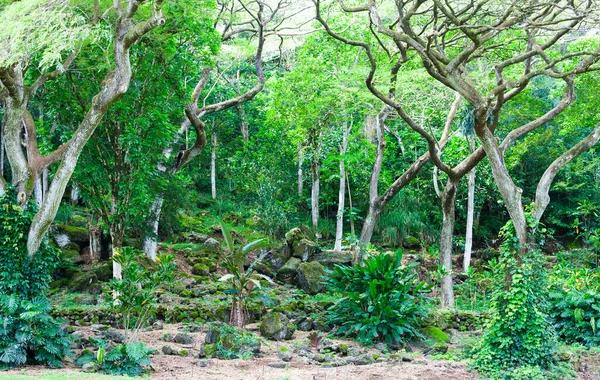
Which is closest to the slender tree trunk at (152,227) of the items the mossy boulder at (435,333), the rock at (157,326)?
the rock at (157,326)

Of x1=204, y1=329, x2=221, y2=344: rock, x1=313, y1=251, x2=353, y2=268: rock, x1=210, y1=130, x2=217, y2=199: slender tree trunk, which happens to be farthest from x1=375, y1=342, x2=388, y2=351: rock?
x1=210, y1=130, x2=217, y2=199: slender tree trunk

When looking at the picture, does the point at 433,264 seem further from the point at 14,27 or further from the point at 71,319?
the point at 14,27

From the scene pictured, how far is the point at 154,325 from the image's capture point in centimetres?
1080

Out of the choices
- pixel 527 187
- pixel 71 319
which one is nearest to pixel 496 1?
pixel 71 319

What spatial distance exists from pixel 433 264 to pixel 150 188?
10.2 m

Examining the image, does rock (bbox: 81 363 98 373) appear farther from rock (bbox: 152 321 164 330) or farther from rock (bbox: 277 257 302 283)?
rock (bbox: 277 257 302 283)

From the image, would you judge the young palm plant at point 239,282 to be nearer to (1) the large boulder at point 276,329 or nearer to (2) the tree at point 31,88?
(1) the large boulder at point 276,329

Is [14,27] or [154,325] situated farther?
[154,325]

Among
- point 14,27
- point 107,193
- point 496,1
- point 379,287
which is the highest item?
point 496,1

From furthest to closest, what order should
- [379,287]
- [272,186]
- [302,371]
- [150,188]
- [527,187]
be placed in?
[527,187]
[272,186]
[150,188]
[379,287]
[302,371]

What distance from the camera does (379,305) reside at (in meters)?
10.4

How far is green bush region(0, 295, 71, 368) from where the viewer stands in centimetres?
723

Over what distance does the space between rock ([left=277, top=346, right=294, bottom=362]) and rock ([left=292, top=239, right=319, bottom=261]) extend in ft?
26.6

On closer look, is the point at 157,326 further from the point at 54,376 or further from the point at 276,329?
the point at 54,376
